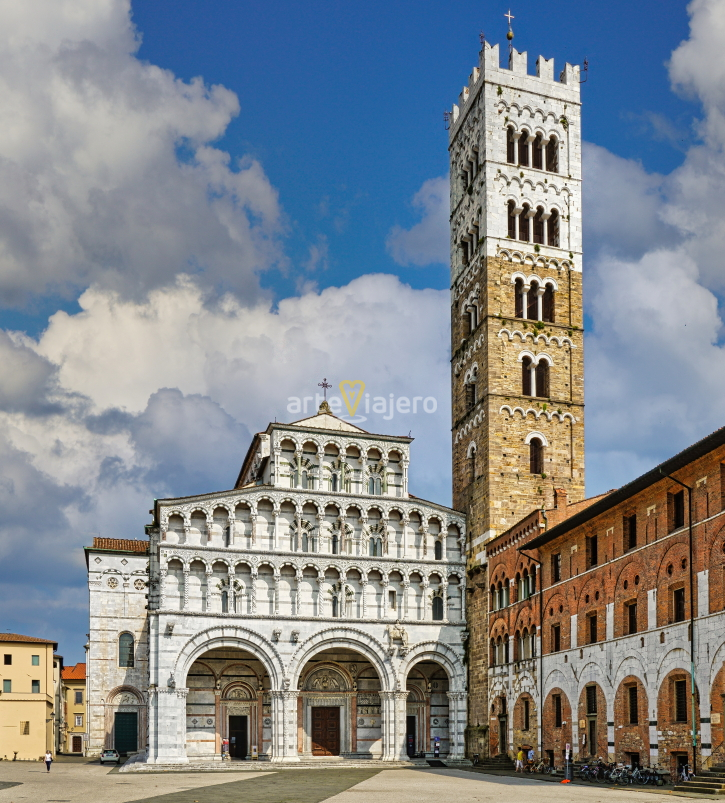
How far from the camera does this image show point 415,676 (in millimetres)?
54625

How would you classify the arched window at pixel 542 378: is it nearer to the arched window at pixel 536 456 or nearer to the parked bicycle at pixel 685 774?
the arched window at pixel 536 456

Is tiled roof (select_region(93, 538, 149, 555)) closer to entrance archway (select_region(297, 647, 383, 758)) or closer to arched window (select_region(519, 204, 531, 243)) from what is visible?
entrance archway (select_region(297, 647, 383, 758))

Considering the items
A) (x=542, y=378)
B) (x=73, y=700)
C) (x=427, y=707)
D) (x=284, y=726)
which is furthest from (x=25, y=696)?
(x=542, y=378)

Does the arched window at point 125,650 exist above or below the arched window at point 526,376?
below

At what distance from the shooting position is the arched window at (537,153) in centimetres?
5962

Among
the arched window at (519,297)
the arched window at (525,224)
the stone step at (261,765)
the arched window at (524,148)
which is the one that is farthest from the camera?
the arched window at (524,148)

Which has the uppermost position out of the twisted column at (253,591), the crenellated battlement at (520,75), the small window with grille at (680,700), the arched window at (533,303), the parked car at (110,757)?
the crenellated battlement at (520,75)

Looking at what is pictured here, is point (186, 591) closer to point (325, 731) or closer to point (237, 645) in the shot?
point (237, 645)

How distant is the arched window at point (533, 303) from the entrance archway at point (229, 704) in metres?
24.7

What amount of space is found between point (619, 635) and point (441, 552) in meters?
18.8

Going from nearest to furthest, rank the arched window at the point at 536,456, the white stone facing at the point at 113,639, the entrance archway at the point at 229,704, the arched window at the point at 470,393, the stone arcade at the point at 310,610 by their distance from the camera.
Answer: the stone arcade at the point at 310,610, the entrance archway at the point at 229,704, the arched window at the point at 536,456, the arched window at the point at 470,393, the white stone facing at the point at 113,639

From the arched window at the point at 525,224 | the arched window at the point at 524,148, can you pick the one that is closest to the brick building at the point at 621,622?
the arched window at the point at 525,224

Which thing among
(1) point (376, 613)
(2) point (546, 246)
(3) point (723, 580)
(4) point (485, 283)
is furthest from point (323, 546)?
(3) point (723, 580)

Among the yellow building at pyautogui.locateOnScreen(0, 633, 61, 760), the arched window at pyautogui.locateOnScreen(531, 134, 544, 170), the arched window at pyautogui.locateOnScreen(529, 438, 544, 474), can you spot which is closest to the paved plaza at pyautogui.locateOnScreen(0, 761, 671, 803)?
the arched window at pyautogui.locateOnScreen(529, 438, 544, 474)
